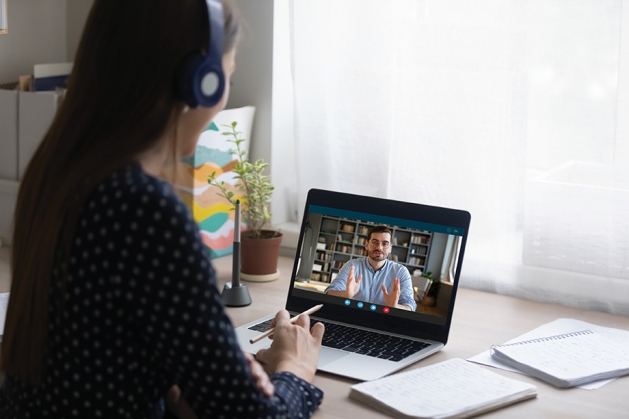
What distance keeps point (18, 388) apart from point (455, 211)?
83 centimetres

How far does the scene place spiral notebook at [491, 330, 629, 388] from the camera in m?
1.24

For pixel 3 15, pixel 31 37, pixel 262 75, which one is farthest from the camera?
pixel 31 37

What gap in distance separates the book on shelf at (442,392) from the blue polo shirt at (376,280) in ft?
0.65

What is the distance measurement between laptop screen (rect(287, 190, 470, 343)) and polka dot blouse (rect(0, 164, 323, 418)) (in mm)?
584

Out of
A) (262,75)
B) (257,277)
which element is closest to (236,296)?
(257,277)

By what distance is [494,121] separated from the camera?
169cm

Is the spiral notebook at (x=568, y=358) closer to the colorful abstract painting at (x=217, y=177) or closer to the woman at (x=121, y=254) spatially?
the woman at (x=121, y=254)

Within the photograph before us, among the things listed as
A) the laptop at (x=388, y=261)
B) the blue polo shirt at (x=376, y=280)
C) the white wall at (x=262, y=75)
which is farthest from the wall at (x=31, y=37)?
the blue polo shirt at (x=376, y=280)

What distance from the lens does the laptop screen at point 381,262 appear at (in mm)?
1412

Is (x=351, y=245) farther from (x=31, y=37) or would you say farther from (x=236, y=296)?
(x=31, y=37)

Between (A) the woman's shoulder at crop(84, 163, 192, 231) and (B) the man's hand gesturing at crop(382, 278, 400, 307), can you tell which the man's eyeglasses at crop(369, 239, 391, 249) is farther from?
(A) the woman's shoulder at crop(84, 163, 192, 231)

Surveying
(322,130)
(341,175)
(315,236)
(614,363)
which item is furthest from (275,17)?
(614,363)

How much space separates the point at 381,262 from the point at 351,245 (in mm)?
74

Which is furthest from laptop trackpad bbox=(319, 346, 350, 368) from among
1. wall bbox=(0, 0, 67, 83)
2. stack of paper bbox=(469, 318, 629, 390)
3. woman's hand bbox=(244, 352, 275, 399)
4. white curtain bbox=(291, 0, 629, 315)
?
wall bbox=(0, 0, 67, 83)
